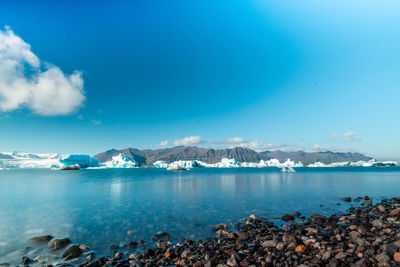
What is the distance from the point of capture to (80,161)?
125 meters

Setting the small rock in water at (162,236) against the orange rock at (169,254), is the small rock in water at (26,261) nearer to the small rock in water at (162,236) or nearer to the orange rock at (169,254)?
the small rock in water at (162,236)

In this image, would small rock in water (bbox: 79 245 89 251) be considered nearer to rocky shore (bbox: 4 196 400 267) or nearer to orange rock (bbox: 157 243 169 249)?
rocky shore (bbox: 4 196 400 267)

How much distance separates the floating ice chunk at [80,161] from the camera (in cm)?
11181

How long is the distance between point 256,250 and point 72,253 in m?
7.04

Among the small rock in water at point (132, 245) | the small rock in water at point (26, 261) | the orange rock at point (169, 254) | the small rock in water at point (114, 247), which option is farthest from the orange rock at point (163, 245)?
the small rock in water at point (26, 261)

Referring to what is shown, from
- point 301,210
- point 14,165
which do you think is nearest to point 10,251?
point 301,210

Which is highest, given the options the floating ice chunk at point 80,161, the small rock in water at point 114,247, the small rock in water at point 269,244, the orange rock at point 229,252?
the floating ice chunk at point 80,161

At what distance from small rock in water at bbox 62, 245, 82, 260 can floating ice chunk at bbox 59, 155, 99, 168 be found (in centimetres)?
12306

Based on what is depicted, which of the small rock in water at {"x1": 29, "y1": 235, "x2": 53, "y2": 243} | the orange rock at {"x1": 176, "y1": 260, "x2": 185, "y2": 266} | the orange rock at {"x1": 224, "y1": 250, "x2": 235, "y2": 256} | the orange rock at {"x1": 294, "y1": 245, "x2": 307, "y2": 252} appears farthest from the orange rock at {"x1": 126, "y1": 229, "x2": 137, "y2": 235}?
the orange rock at {"x1": 294, "y1": 245, "x2": 307, "y2": 252}

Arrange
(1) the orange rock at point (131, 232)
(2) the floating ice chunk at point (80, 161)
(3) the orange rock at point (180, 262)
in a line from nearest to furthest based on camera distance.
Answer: (3) the orange rock at point (180, 262) < (1) the orange rock at point (131, 232) < (2) the floating ice chunk at point (80, 161)

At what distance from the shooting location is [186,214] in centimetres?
1449

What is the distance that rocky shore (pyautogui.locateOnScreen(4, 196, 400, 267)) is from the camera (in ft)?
19.4

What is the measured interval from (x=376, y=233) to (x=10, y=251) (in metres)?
14.9

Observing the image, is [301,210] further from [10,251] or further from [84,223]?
[10,251]
